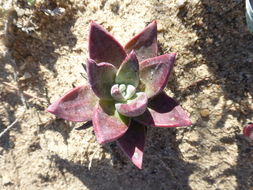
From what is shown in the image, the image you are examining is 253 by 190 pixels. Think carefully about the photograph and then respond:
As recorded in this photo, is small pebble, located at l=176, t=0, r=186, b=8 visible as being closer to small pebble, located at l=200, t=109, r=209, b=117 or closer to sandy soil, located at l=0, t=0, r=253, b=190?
sandy soil, located at l=0, t=0, r=253, b=190

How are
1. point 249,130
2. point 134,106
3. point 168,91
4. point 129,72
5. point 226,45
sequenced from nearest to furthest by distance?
point 134,106 < point 129,72 < point 249,130 < point 226,45 < point 168,91

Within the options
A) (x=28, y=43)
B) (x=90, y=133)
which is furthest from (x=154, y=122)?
(x=28, y=43)

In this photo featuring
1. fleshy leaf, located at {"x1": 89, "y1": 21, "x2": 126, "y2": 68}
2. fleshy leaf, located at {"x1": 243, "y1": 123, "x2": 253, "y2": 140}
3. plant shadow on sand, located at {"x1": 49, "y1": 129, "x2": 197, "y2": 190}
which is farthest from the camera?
plant shadow on sand, located at {"x1": 49, "y1": 129, "x2": 197, "y2": 190}

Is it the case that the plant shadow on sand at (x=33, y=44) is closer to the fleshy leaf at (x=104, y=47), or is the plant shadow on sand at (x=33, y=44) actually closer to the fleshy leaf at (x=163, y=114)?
the fleshy leaf at (x=104, y=47)

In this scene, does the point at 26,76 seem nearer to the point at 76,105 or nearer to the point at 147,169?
the point at 76,105

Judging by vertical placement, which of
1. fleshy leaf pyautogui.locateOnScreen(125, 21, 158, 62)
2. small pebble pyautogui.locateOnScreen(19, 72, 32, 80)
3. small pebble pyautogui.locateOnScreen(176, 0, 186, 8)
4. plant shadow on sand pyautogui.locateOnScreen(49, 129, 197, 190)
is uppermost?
small pebble pyautogui.locateOnScreen(176, 0, 186, 8)

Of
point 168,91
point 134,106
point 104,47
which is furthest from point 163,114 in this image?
point 104,47

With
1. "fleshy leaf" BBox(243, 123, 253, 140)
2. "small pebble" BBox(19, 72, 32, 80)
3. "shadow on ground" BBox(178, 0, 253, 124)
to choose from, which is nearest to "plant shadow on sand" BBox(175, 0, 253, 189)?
"shadow on ground" BBox(178, 0, 253, 124)
